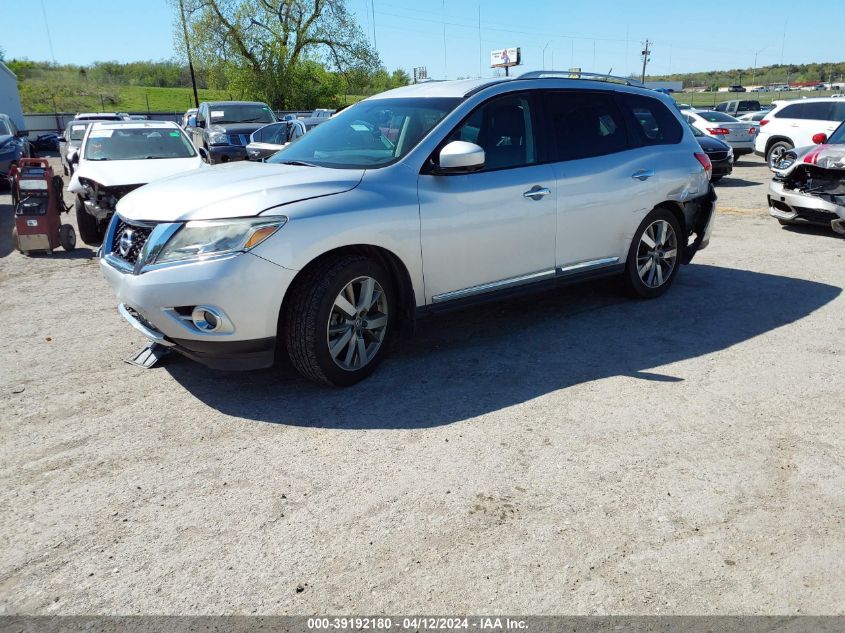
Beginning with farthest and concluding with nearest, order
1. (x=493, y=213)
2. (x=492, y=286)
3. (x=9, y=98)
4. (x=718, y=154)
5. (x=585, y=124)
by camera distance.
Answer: (x=9, y=98) → (x=718, y=154) → (x=585, y=124) → (x=492, y=286) → (x=493, y=213)

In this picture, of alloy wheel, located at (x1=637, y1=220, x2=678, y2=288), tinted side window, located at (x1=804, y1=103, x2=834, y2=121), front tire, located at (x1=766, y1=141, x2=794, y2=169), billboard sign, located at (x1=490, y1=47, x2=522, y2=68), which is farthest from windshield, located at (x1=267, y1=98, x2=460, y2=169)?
billboard sign, located at (x1=490, y1=47, x2=522, y2=68)

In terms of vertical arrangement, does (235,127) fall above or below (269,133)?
above

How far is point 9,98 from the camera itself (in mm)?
43000

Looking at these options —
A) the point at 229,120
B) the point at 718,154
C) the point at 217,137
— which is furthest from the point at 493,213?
the point at 229,120

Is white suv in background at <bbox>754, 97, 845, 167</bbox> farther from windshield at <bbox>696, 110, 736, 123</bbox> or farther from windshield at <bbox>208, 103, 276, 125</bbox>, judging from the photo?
windshield at <bbox>208, 103, 276, 125</bbox>

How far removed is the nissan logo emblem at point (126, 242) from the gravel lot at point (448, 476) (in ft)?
2.78

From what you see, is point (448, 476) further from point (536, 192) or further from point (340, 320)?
point (536, 192)

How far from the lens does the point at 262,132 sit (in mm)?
15695

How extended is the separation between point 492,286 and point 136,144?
7431 mm

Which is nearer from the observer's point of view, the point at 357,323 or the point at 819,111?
the point at 357,323

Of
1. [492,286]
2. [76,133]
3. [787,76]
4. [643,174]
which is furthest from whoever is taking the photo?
[787,76]

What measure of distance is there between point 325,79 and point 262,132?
110 feet

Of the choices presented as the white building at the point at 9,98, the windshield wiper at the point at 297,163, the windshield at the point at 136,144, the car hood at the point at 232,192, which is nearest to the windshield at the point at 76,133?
the windshield at the point at 136,144

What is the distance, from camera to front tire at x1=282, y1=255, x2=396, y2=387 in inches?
155
